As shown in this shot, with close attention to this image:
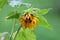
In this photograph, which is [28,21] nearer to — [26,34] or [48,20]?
[26,34]

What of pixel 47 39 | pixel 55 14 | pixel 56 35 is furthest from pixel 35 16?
pixel 55 14

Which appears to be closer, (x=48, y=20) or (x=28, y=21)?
(x=28, y=21)

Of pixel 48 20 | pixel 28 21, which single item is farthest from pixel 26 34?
pixel 48 20

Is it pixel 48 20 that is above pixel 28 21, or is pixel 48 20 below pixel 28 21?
above

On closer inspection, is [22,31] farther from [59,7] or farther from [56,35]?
[59,7]

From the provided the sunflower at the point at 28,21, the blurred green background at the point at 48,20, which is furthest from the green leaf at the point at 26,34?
the blurred green background at the point at 48,20

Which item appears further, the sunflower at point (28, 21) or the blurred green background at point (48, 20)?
the blurred green background at point (48, 20)

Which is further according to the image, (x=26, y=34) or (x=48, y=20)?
(x=48, y=20)

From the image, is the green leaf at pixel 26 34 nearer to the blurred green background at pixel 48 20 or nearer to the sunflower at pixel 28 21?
the sunflower at pixel 28 21

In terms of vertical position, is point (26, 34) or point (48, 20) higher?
point (48, 20)

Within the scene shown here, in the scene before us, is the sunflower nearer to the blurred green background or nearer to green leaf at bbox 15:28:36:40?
green leaf at bbox 15:28:36:40

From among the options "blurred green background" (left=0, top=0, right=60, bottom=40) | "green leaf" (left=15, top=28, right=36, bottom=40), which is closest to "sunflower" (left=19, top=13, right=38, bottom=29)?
"green leaf" (left=15, top=28, right=36, bottom=40)
